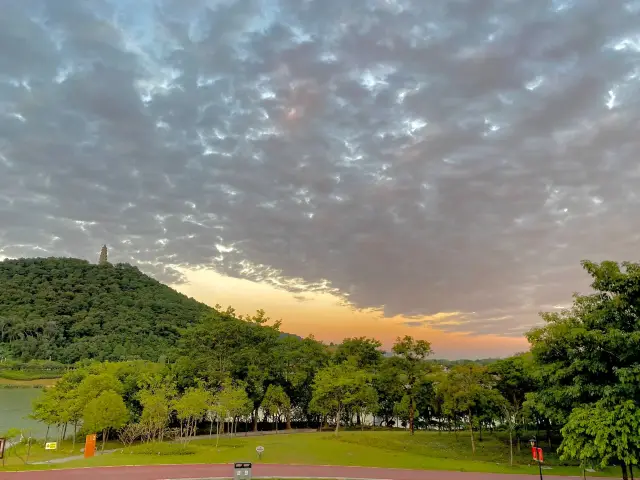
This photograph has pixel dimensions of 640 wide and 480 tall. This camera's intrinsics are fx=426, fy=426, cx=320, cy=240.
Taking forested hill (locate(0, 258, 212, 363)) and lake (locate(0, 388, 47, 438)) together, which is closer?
lake (locate(0, 388, 47, 438))

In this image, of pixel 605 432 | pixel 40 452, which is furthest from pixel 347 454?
pixel 40 452

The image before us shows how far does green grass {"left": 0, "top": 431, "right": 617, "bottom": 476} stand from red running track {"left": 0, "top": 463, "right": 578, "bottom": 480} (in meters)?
1.52

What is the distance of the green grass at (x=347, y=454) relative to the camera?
29.5 metres

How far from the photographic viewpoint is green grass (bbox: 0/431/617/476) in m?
29.5

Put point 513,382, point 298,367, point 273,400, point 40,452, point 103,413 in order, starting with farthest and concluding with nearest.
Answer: point 298,367 < point 273,400 < point 513,382 < point 103,413 < point 40,452

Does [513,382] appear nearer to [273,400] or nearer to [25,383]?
[273,400]

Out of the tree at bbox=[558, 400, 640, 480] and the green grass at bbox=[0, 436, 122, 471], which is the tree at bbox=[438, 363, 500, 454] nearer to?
the tree at bbox=[558, 400, 640, 480]

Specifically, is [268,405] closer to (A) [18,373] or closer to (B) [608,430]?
(B) [608,430]

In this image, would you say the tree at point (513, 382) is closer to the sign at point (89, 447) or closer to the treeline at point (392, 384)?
the treeline at point (392, 384)

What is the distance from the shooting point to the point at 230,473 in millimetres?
25375

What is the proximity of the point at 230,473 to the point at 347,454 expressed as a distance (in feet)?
34.8

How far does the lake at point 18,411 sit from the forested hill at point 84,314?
33.6 feet

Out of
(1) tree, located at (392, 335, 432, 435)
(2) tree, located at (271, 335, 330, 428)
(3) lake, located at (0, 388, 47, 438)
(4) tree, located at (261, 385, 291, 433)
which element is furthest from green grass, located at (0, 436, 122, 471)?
(1) tree, located at (392, 335, 432, 435)

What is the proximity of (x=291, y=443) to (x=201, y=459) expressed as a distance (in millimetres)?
9714
